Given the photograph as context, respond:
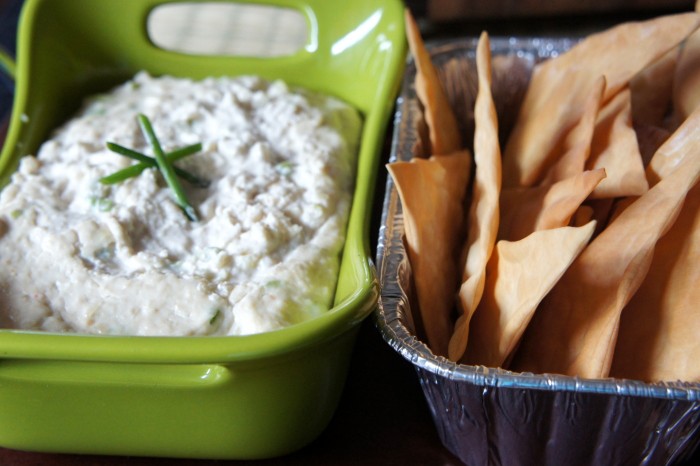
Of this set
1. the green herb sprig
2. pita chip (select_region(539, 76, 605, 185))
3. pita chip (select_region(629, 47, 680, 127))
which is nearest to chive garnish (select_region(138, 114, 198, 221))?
the green herb sprig

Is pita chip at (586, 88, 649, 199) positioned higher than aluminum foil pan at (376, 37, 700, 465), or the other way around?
pita chip at (586, 88, 649, 199)

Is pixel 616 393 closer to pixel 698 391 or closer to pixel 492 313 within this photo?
pixel 698 391

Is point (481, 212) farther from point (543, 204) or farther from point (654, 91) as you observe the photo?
point (654, 91)

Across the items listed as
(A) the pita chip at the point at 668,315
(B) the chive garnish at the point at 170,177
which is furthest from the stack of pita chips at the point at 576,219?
(B) the chive garnish at the point at 170,177

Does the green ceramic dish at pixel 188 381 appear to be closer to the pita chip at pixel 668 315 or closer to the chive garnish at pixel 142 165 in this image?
the chive garnish at pixel 142 165

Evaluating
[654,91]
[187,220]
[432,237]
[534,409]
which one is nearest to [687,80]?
[654,91]

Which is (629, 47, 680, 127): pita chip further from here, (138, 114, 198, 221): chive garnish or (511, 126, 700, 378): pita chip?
(138, 114, 198, 221): chive garnish
